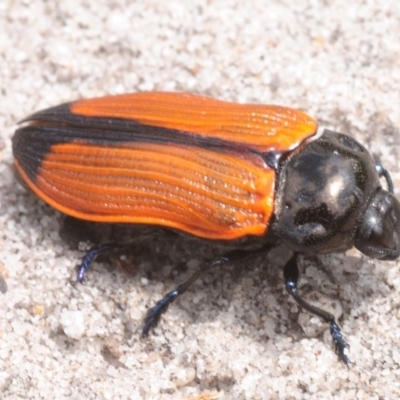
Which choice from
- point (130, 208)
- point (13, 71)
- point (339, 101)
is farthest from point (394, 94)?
point (13, 71)

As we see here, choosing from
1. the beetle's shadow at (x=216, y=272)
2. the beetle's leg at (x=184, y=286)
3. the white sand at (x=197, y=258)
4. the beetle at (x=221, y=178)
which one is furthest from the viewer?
the beetle's shadow at (x=216, y=272)

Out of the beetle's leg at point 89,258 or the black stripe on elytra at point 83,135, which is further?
the beetle's leg at point 89,258

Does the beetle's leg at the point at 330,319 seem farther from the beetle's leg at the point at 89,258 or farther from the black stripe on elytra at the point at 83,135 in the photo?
the beetle's leg at the point at 89,258

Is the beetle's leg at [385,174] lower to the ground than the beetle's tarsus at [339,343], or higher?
higher

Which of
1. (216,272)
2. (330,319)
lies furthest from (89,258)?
(330,319)

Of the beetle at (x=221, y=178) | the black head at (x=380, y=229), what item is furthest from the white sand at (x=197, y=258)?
the black head at (x=380, y=229)

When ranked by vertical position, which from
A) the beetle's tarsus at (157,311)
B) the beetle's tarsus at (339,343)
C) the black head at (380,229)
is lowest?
the beetle's tarsus at (157,311)

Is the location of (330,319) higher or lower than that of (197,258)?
higher

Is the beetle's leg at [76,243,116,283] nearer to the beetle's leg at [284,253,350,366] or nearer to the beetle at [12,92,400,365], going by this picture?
the beetle at [12,92,400,365]

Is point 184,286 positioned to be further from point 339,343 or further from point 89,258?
point 339,343
